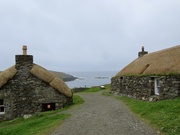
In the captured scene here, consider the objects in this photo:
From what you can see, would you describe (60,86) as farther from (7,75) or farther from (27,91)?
(7,75)

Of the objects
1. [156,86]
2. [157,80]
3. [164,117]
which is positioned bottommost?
[164,117]

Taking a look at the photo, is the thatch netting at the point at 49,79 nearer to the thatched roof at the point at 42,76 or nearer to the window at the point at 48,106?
the thatched roof at the point at 42,76

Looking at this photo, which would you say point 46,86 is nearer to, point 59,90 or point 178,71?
point 59,90

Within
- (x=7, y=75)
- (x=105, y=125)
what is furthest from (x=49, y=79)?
(x=105, y=125)

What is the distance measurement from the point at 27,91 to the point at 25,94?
1.16ft

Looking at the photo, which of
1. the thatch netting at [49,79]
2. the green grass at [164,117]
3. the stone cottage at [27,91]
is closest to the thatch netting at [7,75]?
the stone cottage at [27,91]

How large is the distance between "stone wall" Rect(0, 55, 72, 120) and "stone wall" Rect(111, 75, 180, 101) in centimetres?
774

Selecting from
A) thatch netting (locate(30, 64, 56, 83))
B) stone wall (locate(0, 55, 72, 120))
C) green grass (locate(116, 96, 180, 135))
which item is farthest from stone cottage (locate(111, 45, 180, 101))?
thatch netting (locate(30, 64, 56, 83))

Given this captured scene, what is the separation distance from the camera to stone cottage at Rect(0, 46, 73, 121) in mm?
21172

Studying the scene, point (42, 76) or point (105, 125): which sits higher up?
point (42, 76)

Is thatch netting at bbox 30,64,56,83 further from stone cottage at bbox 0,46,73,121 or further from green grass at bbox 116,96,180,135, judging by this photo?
green grass at bbox 116,96,180,135

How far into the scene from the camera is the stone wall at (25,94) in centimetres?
2119

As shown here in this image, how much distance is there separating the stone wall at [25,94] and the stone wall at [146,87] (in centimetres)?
774

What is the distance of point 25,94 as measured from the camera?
21766 millimetres
